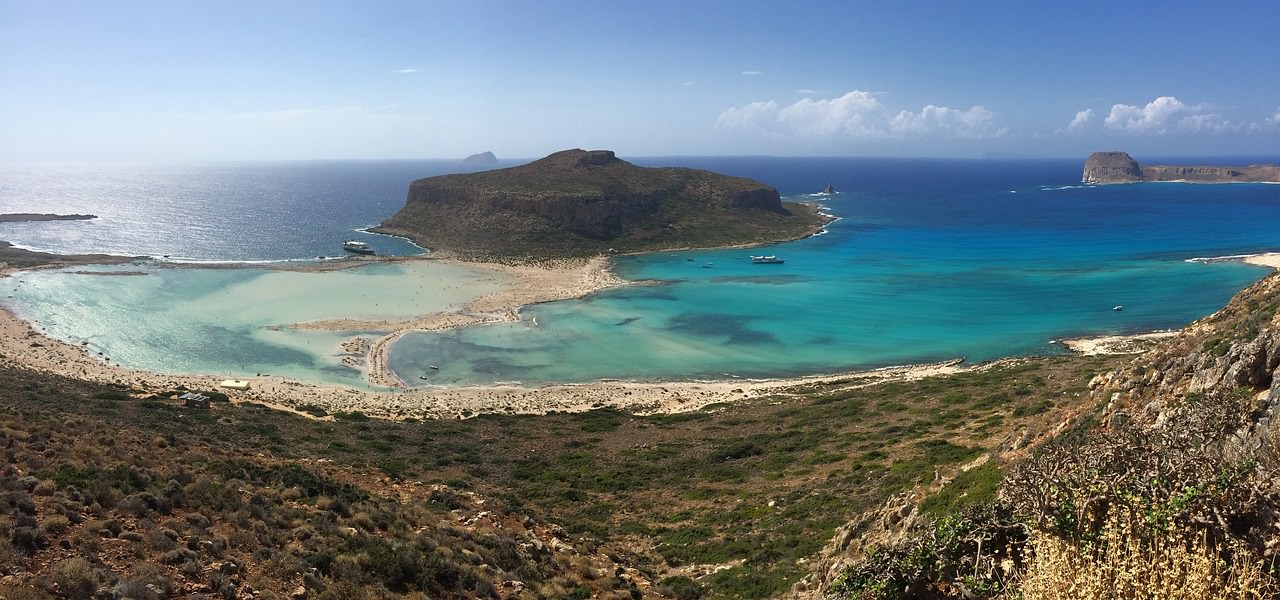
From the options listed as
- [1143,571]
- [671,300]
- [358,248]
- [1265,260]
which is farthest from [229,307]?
[1265,260]

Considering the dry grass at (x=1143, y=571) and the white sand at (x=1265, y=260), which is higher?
the dry grass at (x=1143, y=571)

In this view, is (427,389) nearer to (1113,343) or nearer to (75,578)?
(75,578)

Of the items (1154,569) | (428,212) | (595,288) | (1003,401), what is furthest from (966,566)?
(428,212)

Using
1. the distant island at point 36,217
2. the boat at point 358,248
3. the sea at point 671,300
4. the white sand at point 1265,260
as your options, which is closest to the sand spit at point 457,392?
the sea at point 671,300

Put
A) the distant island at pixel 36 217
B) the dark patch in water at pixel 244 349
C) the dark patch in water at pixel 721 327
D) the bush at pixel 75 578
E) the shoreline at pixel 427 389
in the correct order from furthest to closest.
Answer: the distant island at pixel 36 217 < the dark patch in water at pixel 721 327 < the dark patch in water at pixel 244 349 < the shoreline at pixel 427 389 < the bush at pixel 75 578

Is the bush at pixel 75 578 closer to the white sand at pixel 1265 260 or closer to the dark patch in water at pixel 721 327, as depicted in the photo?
the dark patch in water at pixel 721 327

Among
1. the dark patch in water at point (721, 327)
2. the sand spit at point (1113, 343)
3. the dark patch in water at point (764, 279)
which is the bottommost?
the dark patch in water at point (721, 327)

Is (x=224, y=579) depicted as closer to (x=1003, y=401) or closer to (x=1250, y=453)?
(x=1250, y=453)
